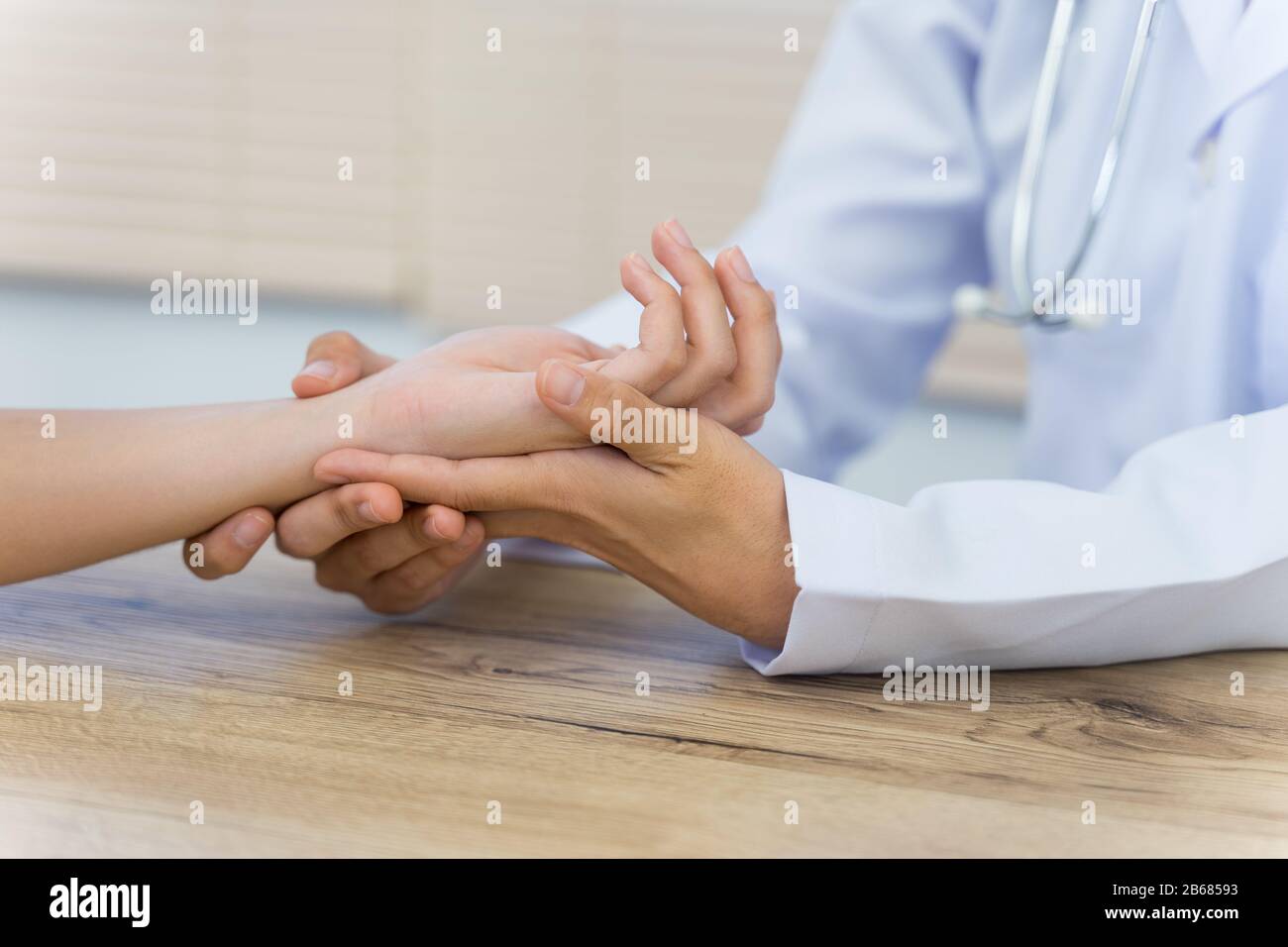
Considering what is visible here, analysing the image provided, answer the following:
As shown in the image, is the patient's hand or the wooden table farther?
the patient's hand

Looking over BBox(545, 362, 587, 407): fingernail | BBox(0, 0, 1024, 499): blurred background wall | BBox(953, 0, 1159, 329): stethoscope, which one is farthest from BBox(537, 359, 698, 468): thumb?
BBox(0, 0, 1024, 499): blurred background wall

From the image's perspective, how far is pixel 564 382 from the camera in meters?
0.60

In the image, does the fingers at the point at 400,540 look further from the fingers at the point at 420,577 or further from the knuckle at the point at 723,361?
the knuckle at the point at 723,361

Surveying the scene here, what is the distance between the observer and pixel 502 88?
7.29ft

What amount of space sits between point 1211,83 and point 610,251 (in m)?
1.49

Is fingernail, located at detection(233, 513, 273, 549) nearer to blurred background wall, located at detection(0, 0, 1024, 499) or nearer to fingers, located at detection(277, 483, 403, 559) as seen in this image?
fingers, located at detection(277, 483, 403, 559)

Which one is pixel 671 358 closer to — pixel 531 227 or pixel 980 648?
pixel 980 648

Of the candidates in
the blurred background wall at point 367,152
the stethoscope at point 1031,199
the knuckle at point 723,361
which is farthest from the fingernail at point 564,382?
the blurred background wall at point 367,152

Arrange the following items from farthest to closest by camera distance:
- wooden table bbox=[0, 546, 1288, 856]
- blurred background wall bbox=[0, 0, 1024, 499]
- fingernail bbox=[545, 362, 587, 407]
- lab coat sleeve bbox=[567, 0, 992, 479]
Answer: blurred background wall bbox=[0, 0, 1024, 499] < lab coat sleeve bbox=[567, 0, 992, 479] < fingernail bbox=[545, 362, 587, 407] < wooden table bbox=[0, 546, 1288, 856]

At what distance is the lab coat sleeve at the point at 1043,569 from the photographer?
605 mm

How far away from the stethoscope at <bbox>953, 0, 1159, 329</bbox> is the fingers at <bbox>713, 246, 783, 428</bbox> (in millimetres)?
225

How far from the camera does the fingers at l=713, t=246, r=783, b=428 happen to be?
689mm
